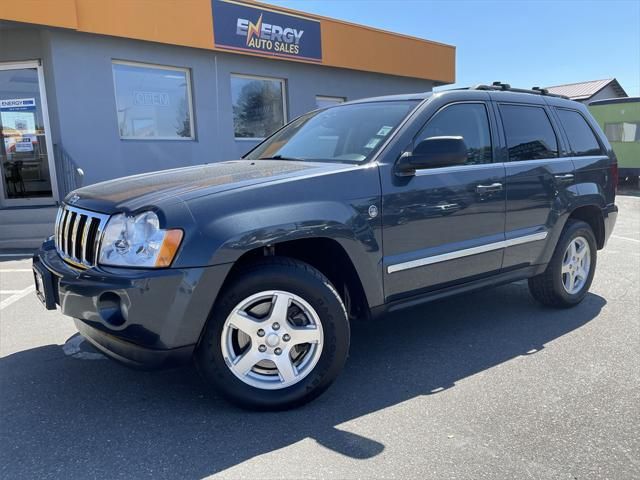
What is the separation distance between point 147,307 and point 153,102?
8695 mm

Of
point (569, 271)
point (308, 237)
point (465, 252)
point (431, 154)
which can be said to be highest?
point (431, 154)

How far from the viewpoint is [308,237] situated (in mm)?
2934

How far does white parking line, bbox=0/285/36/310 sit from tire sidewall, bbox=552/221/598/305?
5.12 m

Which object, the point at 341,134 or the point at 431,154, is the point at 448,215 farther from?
the point at 341,134

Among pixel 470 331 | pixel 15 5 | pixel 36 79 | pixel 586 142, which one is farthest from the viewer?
pixel 36 79

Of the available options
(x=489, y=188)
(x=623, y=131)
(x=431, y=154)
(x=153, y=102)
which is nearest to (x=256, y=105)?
(x=153, y=102)

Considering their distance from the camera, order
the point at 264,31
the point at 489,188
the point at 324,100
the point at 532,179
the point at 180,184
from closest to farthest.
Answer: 1. the point at 180,184
2. the point at 489,188
3. the point at 532,179
4. the point at 264,31
5. the point at 324,100

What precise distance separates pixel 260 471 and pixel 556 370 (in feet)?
6.94

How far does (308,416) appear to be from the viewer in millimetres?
2908

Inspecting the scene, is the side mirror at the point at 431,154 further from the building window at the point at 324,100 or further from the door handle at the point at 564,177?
the building window at the point at 324,100

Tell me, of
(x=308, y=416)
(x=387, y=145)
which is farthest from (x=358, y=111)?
(x=308, y=416)

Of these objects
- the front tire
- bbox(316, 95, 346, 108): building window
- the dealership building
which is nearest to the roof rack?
the front tire

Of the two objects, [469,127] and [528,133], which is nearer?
[469,127]

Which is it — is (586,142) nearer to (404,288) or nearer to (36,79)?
(404,288)
